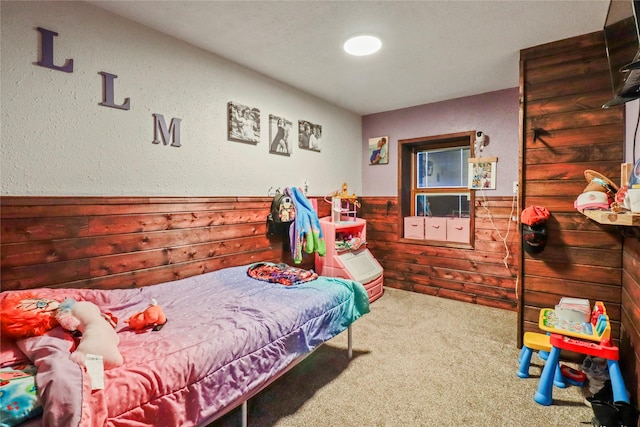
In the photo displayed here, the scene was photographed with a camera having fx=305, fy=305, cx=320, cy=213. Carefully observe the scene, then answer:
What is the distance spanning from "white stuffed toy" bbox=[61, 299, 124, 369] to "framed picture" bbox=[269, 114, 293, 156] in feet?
7.06

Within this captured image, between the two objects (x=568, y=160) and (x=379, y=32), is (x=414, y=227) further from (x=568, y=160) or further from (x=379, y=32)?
(x=379, y=32)

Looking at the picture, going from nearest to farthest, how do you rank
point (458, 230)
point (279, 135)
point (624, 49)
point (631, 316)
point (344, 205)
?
point (624, 49) < point (631, 316) < point (279, 135) < point (458, 230) < point (344, 205)

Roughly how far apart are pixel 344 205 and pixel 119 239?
2808 millimetres

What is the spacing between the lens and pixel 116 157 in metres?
2.04

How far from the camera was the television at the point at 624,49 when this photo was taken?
131 centimetres

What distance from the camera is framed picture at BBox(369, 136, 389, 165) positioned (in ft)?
13.9

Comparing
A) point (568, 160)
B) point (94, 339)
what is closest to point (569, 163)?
point (568, 160)

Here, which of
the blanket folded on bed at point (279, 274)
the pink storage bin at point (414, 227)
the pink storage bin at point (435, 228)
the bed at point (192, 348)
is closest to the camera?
the bed at point (192, 348)

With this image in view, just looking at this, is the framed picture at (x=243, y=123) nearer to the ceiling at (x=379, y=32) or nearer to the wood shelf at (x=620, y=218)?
the ceiling at (x=379, y=32)

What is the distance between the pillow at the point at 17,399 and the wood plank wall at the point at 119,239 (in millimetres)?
1032

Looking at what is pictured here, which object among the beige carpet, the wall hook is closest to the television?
the wall hook

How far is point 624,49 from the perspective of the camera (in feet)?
4.89

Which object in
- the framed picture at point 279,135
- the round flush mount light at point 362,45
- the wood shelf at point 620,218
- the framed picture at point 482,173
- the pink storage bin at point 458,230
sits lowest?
the pink storage bin at point 458,230

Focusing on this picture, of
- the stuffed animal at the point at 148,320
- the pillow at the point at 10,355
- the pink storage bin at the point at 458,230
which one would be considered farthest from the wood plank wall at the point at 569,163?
the pillow at the point at 10,355
